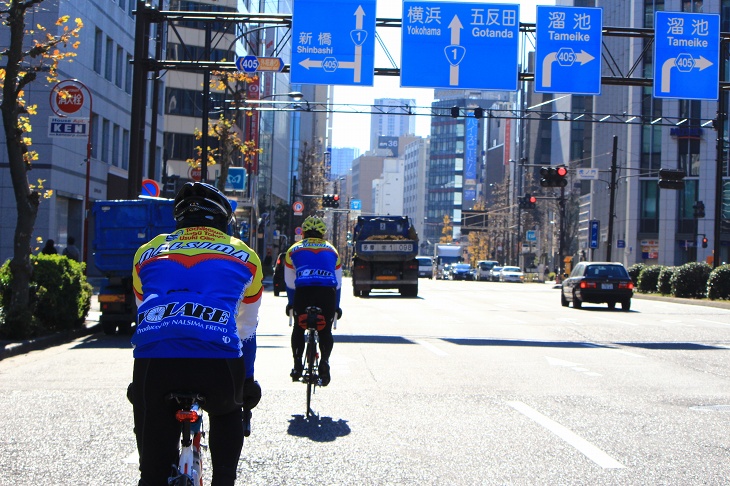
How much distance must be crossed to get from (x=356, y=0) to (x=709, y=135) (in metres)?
57.2

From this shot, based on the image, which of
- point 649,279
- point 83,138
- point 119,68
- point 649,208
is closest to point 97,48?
point 83,138

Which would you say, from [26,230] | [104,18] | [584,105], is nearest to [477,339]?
[26,230]

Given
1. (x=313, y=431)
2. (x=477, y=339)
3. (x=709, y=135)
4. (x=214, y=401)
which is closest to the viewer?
(x=214, y=401)

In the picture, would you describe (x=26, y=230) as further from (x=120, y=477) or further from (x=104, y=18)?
(x=104, y=18)

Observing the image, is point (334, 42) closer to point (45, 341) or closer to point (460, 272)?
point (45, 341)

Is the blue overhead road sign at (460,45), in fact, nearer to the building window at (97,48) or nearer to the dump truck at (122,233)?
the dump truck at (122,233)

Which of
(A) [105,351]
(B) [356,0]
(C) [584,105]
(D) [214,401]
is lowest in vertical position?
(A) [105,351]

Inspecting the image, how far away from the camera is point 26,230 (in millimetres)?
15844

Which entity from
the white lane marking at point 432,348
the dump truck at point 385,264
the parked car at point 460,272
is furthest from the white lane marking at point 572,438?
the parked car at point 460,272

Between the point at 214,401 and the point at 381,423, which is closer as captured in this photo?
the point at 214,401

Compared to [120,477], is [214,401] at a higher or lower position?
higher

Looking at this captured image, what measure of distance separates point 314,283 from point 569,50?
17689mm

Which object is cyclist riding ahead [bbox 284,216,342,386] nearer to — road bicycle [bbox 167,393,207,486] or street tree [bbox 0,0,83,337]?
road bicycle [bbox 167,393,207,486]

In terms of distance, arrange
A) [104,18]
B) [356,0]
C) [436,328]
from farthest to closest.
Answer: [104,18], [356,0], [436,328]
